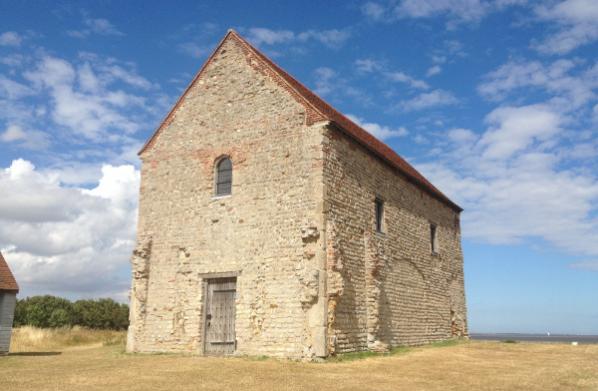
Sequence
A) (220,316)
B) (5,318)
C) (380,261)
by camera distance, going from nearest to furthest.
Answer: (220,316) → (380,261) → (5,318)

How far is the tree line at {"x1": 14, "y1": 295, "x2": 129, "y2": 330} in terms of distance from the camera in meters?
33.3

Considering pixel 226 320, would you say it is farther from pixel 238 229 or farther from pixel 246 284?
pixel 238 229

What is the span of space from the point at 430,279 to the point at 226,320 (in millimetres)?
8849

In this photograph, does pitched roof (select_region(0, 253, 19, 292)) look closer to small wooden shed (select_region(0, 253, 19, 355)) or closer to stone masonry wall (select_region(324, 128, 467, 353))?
small wooden shed (select_region(0, 253, 19, 355))

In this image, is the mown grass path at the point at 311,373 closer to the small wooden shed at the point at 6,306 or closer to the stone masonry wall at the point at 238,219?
the stone masonry wall at the point at 238,219

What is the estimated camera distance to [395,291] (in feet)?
55.7

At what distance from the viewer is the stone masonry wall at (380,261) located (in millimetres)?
13930

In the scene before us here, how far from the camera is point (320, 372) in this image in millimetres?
10898

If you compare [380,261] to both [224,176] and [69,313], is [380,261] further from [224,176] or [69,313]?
[69,313]

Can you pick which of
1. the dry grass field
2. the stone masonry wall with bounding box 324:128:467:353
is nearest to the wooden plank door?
the dry grass field

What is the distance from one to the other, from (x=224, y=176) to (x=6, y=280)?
7763 mm

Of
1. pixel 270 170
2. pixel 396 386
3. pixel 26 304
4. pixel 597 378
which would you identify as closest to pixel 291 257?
pixel 270 170

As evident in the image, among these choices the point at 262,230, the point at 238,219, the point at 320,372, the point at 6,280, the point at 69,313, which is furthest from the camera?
the point at 69,313

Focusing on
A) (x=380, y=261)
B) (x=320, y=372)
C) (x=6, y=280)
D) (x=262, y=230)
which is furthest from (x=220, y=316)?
(x=6, y=280)
